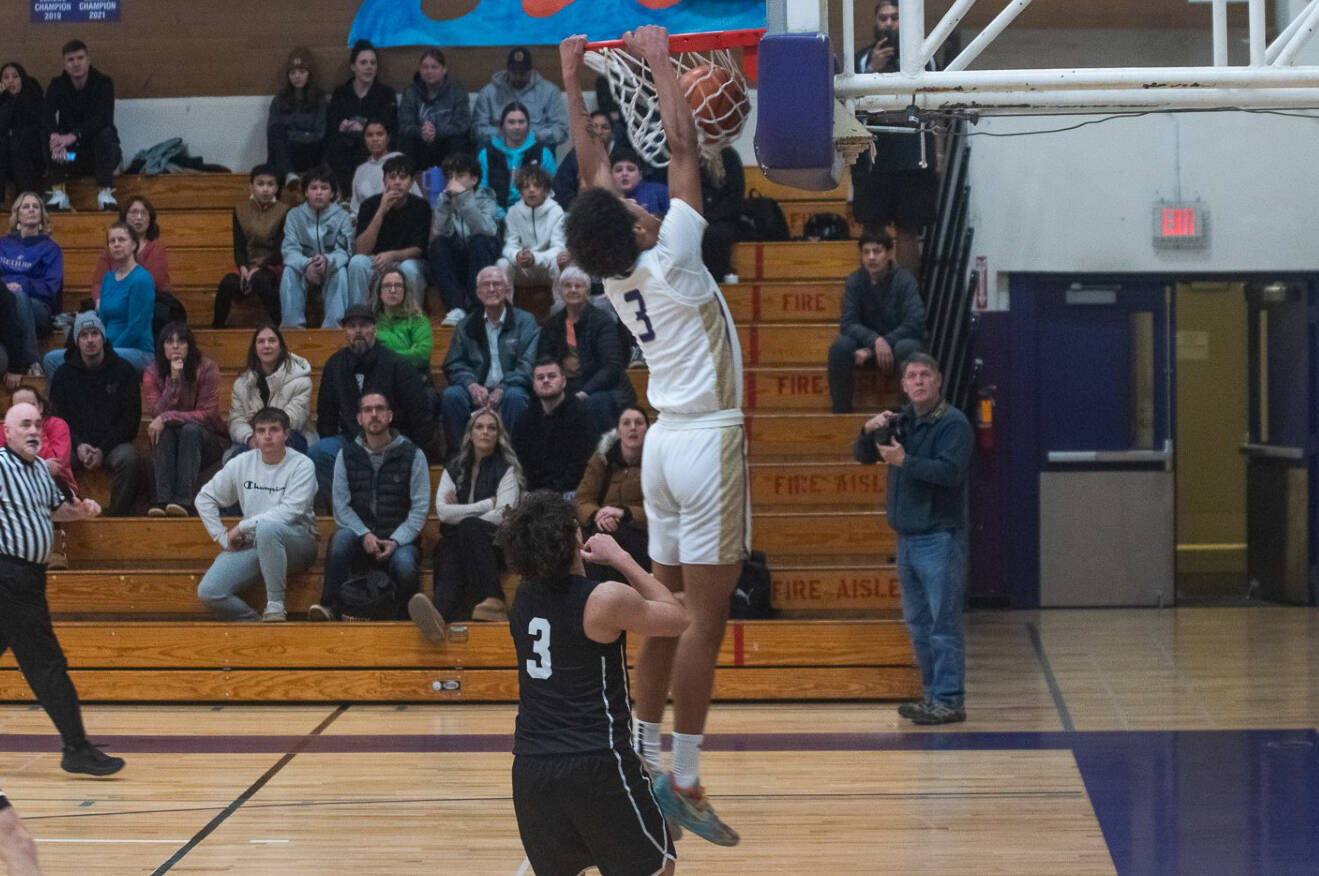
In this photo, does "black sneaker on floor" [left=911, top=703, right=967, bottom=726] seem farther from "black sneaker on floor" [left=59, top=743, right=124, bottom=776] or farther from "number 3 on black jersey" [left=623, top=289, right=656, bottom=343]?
"black sneaker on floor" [left=59, top=743, right=124, bottom=776]

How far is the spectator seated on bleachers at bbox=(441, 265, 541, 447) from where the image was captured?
916 centimetres

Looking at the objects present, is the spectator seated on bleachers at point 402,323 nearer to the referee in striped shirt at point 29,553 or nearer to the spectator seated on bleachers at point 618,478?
the spectator seated on bleachers at point 618,478

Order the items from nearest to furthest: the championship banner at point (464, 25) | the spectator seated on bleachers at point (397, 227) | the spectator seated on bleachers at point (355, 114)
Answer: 1. the spectator seated on bleachers at point (397, 227)
2. the spectator seated on bleachers at point (355, 114)
3. the championship banner at point (464, 25)

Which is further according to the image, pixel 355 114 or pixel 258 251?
pixel 355 114

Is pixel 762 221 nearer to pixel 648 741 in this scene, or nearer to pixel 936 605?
pixel 936 605

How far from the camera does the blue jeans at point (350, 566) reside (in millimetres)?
8219

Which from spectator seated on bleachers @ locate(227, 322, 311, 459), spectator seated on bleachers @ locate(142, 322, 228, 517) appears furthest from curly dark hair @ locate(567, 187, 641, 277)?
spectator seated on bleachers @ locate(142, 322, 228, 517)

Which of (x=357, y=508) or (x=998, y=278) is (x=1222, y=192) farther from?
(x=357, y=508)

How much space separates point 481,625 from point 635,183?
10.0 ft

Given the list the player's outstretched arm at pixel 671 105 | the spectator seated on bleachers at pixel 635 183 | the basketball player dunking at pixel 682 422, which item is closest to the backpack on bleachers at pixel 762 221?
the spectator seated on bleachers at pixel 635 183

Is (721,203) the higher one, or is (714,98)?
(721,203)

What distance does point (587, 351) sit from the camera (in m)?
9.12

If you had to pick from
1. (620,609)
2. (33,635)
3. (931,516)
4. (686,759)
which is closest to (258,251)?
(33,635)

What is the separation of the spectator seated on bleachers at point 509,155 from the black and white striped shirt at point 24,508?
4509 mm
